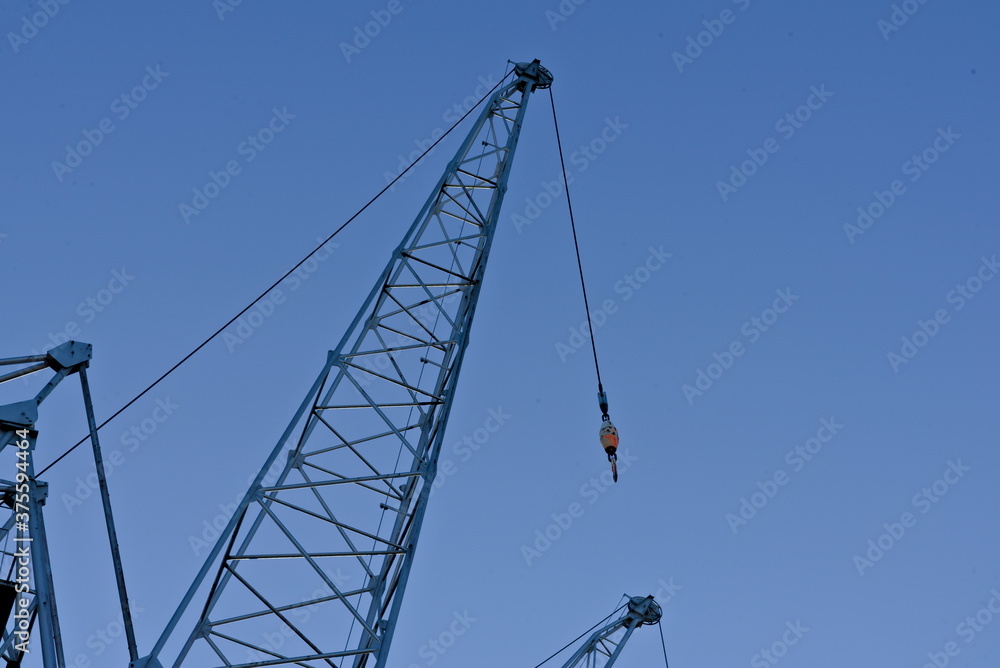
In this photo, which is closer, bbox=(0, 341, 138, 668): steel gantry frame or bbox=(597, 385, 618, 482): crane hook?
bbox=(0, 341, 138, 668): steel gantry frame

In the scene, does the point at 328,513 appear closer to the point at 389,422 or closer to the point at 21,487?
the point at 389,422

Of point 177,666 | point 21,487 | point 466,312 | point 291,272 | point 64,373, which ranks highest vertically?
point 291,272

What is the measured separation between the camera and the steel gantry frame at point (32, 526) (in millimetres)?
19688

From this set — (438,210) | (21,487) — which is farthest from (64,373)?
(438,210)

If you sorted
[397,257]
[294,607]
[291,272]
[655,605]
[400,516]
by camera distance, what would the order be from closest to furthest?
1. [294,607]
2. [400,516]
3. [397,257]
4. [291,272]
5. [655,605]

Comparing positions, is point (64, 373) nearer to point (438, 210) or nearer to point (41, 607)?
point (41, 607)

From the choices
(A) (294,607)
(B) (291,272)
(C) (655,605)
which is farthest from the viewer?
(C) (655,605)

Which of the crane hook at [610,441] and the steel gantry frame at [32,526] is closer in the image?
the steel gantry frame at [32,526]

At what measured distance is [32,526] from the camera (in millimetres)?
20406

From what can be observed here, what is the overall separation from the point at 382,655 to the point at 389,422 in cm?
505

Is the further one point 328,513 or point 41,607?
point 328,513

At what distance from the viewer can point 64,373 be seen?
2181 centimetres

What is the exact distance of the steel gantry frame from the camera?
1969 centimetres

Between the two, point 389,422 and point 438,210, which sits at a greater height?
point 438,210
